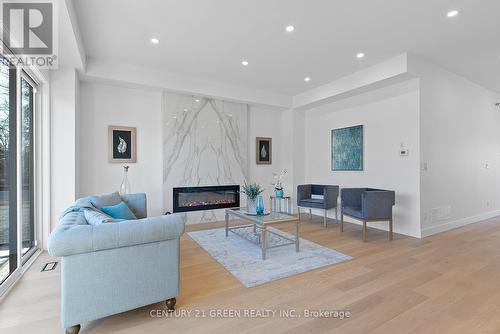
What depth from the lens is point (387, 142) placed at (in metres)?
4.65

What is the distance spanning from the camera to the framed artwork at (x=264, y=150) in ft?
19.9

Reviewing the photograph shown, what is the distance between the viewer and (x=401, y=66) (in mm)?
3820

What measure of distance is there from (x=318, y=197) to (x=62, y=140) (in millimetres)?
5058

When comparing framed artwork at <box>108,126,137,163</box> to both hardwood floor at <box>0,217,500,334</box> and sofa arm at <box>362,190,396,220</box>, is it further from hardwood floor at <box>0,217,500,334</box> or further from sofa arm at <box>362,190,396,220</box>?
sofa arm at <box>362,190,396,220</box>

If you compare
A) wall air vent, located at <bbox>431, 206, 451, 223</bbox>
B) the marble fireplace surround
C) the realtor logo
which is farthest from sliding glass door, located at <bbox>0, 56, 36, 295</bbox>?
wall air vent, located at <bbox>431, 206, 451, 223</bbox>

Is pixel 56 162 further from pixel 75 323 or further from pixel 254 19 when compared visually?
pixel 254 19

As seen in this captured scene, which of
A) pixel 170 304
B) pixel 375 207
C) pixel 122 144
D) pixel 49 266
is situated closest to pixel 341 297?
pixel 170 304

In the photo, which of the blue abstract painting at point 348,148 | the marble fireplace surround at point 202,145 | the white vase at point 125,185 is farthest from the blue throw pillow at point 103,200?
the blue abstract painting at point 348,148

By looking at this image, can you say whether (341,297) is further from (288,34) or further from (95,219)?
(288,34)

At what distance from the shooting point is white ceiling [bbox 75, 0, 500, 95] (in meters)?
2.73

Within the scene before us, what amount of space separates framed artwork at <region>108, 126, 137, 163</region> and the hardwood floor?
197cm

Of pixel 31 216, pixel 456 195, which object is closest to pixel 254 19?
pixel 31 216

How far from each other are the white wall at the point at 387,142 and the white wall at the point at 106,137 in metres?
3.83

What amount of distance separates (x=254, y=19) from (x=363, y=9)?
124cm
